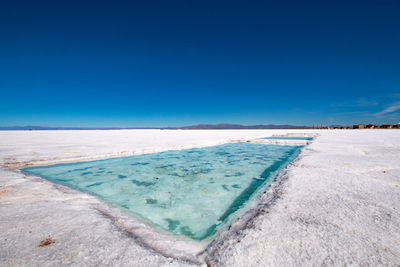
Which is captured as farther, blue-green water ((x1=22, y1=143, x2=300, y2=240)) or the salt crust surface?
blue-green water ((x1=22, y1=143, x2=300, y2=240))

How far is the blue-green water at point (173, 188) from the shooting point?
243 centimetres

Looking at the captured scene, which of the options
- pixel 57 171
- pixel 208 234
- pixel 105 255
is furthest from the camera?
pixel 57 171

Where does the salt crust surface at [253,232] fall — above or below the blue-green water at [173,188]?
above

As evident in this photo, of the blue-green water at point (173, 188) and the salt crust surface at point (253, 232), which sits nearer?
the salt crust surface at point (253, 232)

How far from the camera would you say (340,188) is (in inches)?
102

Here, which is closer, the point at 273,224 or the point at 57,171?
the point at 273,224

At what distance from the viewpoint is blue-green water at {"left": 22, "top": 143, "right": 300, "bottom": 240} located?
95.7 inches

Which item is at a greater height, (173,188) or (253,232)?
(253,232)

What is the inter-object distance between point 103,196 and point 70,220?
136 centimetres

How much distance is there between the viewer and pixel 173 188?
364 centimetres

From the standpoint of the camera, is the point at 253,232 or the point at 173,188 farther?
the point at 173,188

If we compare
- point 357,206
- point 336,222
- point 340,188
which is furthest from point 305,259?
point 340,188

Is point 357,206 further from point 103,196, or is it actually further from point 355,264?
point 103,196

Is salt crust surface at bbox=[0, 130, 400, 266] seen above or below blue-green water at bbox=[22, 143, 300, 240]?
above
